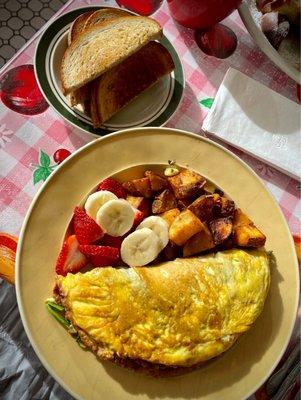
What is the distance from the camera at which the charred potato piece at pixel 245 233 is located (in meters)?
1.37

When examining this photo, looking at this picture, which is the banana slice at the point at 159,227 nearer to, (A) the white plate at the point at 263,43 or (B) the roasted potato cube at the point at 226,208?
(B) the roasted potato cube at the point at 226,208

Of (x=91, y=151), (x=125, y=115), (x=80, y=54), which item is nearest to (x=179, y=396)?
(x=91, y=151)

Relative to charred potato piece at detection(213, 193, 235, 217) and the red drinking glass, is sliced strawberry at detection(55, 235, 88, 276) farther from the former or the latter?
the red drinking glass

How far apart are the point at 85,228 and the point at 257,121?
0.72 meters

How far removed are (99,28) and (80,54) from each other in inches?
4.7

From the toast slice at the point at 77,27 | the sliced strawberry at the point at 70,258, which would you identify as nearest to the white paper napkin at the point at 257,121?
the toast slice at the point at 77,27

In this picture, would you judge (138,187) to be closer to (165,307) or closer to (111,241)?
(111,241)

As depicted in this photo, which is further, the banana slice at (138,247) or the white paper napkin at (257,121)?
the white paper napkin at (257,121)

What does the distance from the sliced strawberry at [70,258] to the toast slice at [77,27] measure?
0.61 metres

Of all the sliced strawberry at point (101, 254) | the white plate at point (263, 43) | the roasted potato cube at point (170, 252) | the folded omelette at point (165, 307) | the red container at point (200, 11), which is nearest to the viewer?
the folded omelette at point (165, 307)

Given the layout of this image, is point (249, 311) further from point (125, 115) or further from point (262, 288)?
point (125, 115)

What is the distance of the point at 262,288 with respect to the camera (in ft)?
4.39

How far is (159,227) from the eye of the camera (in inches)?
54.0

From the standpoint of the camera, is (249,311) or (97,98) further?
(97,98)
